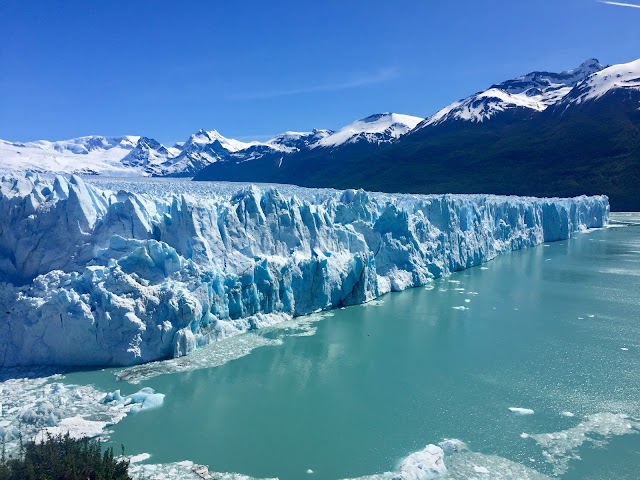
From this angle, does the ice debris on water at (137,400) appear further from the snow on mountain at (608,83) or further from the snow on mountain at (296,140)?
the snow on mountain at (296,140)

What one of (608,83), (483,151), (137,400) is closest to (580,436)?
(137,400)

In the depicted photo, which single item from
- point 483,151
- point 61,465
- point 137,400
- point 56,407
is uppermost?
point 483,151

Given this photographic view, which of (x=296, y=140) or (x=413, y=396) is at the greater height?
(x=296, y=140)

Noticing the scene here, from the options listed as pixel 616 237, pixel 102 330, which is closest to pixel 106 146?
pixel 616 237

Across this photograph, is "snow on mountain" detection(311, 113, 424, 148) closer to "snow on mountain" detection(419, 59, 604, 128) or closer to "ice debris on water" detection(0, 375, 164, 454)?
"snow on mountain" detection(419, 59, 604, 128)

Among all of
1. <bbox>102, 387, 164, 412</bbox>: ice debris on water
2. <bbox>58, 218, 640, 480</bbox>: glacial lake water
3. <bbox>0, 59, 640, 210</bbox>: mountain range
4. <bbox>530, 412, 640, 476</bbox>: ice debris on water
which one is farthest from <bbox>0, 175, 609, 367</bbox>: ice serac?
<bbox>0, 59, 640, 210</bbox>: mountain range

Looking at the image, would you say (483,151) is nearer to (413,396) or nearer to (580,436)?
(413,396)
